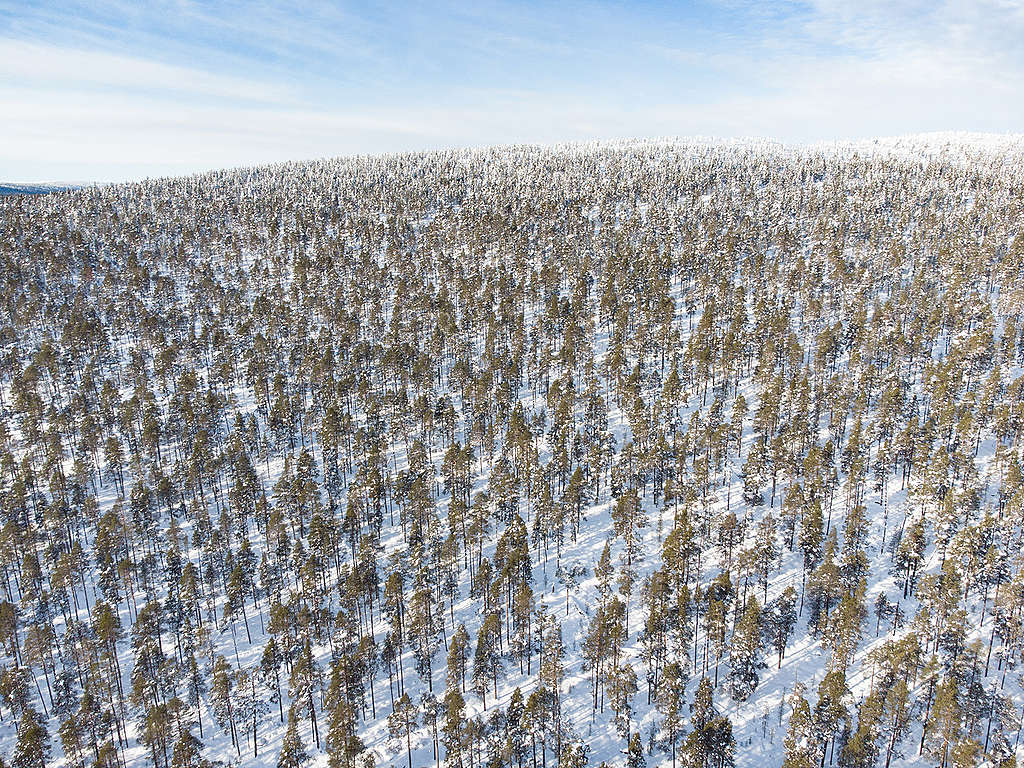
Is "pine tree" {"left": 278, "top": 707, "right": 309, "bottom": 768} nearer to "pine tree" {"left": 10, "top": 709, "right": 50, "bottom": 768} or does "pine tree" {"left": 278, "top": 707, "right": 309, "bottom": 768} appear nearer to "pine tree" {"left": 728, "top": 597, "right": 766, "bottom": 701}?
"pine tree" {"left": 10, "top": 709, "right": 50, "bottom": 768}

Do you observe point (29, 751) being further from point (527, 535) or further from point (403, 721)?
point (527, 535)

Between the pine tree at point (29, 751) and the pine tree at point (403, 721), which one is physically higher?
the pine tree at point (29, 751)

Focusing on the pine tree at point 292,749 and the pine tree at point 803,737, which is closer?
the pine tree at point 803,737

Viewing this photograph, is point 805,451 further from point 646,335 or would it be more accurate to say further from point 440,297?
point 440,297

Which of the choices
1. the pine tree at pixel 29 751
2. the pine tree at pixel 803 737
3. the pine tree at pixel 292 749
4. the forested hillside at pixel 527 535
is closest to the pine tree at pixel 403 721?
the forested hillside at pixel 527 535

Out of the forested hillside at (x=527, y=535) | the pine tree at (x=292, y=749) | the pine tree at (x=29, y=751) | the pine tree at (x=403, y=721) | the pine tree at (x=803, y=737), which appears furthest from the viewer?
the forested hillside at (x=527, y=535)

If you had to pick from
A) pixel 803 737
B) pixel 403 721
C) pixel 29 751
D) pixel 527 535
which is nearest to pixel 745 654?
pixel 803 737

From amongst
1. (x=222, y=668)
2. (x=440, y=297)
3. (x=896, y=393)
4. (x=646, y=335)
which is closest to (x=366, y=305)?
(x=440, y=297)

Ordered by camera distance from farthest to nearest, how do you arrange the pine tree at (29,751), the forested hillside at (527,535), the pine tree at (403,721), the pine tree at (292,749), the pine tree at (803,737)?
the forested hillside at (527,535)
the pine tree at (403,721)
the pine tree at (292,749)
the pine tree at (29,751)
the pine tree at (803,737)

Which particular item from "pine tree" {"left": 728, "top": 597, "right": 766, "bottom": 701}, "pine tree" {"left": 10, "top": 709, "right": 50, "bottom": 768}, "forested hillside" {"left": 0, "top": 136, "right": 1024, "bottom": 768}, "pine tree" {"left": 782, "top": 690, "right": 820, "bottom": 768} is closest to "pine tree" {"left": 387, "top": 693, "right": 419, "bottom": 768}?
"forested hillside" {"left": 0, "top": 136, "right": 1024, "bottom": 768}

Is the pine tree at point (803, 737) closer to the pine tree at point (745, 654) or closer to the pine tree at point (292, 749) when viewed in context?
the pine tree at point (745, 654)
